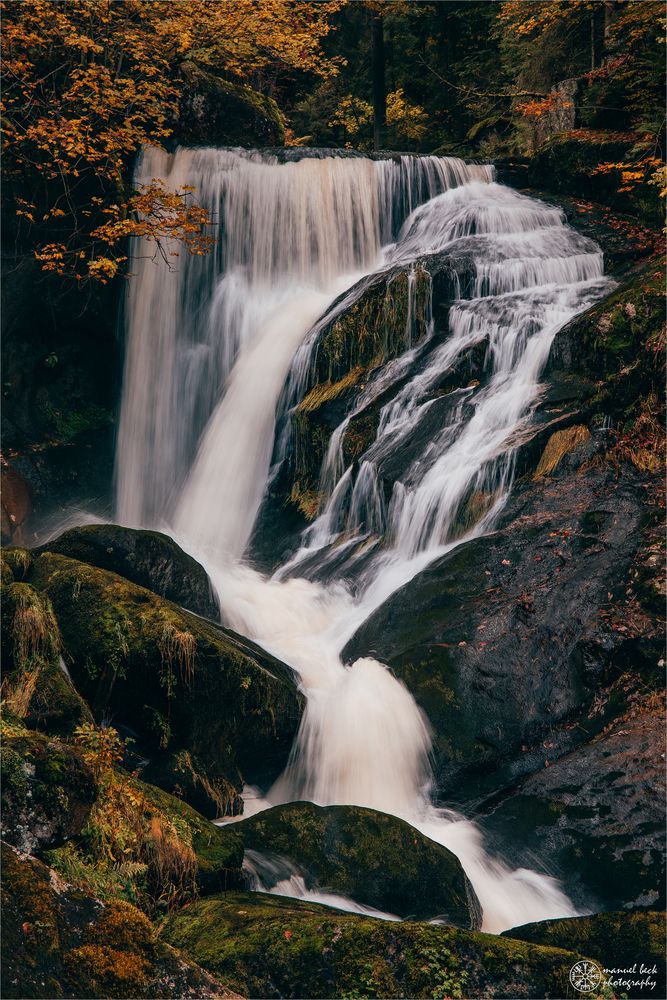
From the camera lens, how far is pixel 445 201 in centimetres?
1603

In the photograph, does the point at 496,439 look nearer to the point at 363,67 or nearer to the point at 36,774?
the point at 36,774

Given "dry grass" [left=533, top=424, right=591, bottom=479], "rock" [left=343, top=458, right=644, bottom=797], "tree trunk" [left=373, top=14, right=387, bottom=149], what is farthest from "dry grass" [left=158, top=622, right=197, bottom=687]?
"tree trunk" [left=373, top=14, right=387, bottom=149]

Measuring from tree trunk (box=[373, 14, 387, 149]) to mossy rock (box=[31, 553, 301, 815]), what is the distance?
Answer: 1726 centimetres

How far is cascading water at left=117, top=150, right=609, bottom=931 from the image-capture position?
8.02 metres

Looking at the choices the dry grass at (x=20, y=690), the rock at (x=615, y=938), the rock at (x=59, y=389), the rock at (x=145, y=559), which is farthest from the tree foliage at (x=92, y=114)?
the rock at (x=615, y=938)

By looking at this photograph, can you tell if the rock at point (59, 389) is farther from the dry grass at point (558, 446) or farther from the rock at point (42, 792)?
the rock at point (42, 792)

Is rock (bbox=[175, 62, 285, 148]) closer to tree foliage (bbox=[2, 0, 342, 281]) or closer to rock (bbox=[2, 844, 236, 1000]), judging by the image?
tree foliage (bbox=[2, 0, 342, 281])

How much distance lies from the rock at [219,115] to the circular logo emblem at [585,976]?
46.5ft

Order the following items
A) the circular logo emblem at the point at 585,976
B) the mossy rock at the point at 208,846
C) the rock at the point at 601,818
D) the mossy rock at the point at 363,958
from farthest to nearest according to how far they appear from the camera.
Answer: the rock at the point at 601,818, the mossy rock at the point at 208,846, the circular logo emblem at the point at 585,976, the mossy rock at the point at 363,958

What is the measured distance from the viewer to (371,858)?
6387mm

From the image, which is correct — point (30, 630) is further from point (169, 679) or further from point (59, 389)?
point (59, 389)

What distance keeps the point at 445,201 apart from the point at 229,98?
4.35 m

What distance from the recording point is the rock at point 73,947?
11.3ft

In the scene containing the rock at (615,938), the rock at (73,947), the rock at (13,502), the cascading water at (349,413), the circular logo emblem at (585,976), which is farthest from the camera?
the rock at (13,502)
